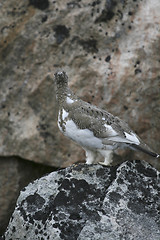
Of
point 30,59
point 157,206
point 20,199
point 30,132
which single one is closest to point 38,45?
point 30,59

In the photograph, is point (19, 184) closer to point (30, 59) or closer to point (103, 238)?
point (30, 59)

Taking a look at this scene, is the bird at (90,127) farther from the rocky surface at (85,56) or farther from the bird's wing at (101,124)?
the rocky surface at (85,56)

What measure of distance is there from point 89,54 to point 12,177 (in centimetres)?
286

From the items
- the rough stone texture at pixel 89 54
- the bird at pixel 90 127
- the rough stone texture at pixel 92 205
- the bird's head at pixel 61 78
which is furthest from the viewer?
the rough stone texture at pixel 89 54

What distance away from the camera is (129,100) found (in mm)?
7531

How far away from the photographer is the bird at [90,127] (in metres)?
5.27

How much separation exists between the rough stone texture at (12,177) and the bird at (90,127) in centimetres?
290

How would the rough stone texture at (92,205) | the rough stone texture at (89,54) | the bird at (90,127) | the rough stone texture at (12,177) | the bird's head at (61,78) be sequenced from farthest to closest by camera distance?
the rough stone texture at (12,177)
the rough stone texture at (89,54)
the bird's head at (61,78)
the bird at (90,127)
the rough stone texture at (92,205)

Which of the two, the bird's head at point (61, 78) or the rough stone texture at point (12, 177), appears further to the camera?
the rough stone texture at point (12, 177)

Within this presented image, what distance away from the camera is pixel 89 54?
24.7ft

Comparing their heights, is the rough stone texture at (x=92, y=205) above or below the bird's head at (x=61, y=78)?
below

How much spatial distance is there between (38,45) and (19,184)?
2.77 meters

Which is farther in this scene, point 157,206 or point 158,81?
point 158,81

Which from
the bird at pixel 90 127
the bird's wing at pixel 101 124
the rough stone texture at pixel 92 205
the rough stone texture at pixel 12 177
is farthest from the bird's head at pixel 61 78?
the rough stone texture at pixel 12 177
